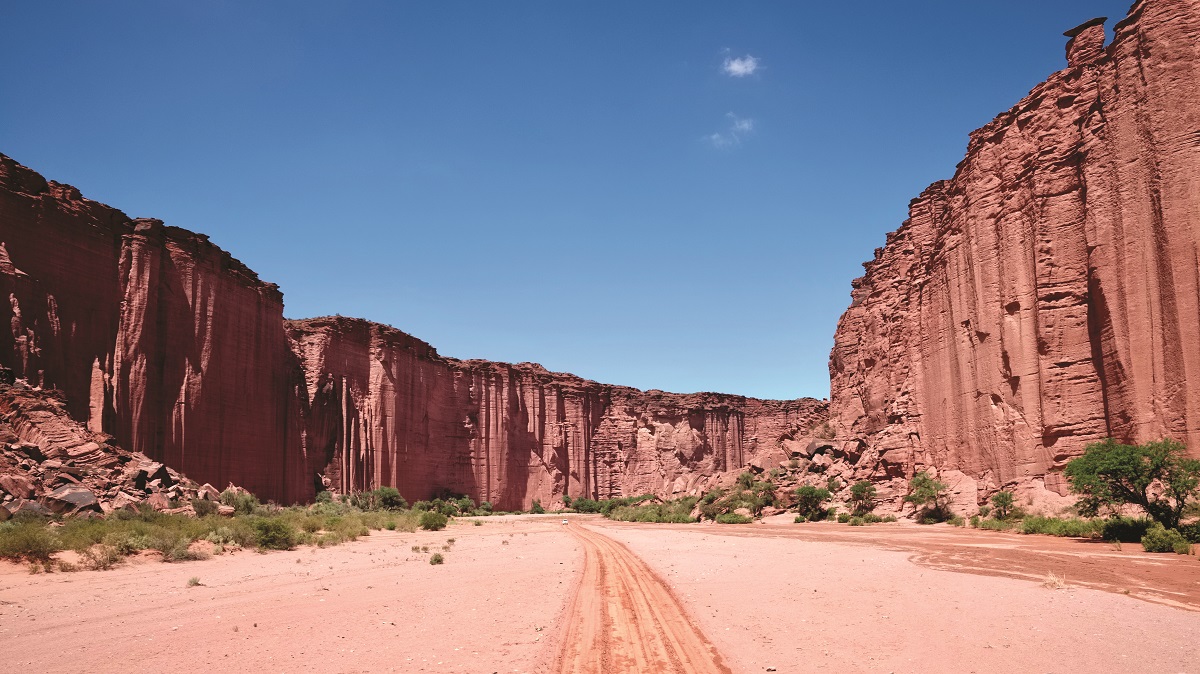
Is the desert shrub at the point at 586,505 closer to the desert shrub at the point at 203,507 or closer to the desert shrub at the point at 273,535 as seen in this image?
the desert shrub at the point at 203,507

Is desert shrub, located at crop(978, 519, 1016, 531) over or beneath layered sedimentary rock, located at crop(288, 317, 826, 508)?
beneath

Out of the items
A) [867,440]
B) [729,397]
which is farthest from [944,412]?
[729,397]

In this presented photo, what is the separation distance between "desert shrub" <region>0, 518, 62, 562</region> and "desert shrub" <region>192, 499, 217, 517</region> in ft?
29.2

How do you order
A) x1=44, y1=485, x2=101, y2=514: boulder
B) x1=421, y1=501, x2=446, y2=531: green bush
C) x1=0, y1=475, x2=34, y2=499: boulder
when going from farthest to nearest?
x1=421, y1=501, x2=446, y2=531: green bush → x1=44, y1=485, x2=101, y2=514: boulder → x1=0, y1=475, x2=34, y2=499: boulder

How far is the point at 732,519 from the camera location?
39125 millimetres

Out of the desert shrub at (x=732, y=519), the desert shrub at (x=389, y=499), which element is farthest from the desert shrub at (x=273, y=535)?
the desert shrub at (x=389, y=499)

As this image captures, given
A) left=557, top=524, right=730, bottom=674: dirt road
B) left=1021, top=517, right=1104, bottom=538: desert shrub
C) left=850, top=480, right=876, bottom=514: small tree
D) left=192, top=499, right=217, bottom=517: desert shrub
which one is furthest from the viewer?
left=850, top=480, right=876, bottom=514: small tree

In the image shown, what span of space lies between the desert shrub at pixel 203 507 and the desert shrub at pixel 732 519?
2494 cm

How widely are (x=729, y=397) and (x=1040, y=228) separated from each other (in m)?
61.4

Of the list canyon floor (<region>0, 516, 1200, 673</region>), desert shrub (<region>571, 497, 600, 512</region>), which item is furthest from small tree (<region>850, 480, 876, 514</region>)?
desert shrub (<region>571, 497, 600, 512</region>)

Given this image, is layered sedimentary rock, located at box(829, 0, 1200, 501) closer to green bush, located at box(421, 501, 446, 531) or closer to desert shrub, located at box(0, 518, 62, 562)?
green bush, located at box(421, 501, 446, 531)

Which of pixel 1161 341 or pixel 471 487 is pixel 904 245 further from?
pixel 471 487

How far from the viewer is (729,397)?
88.2 m

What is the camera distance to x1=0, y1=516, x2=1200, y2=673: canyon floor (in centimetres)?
704
